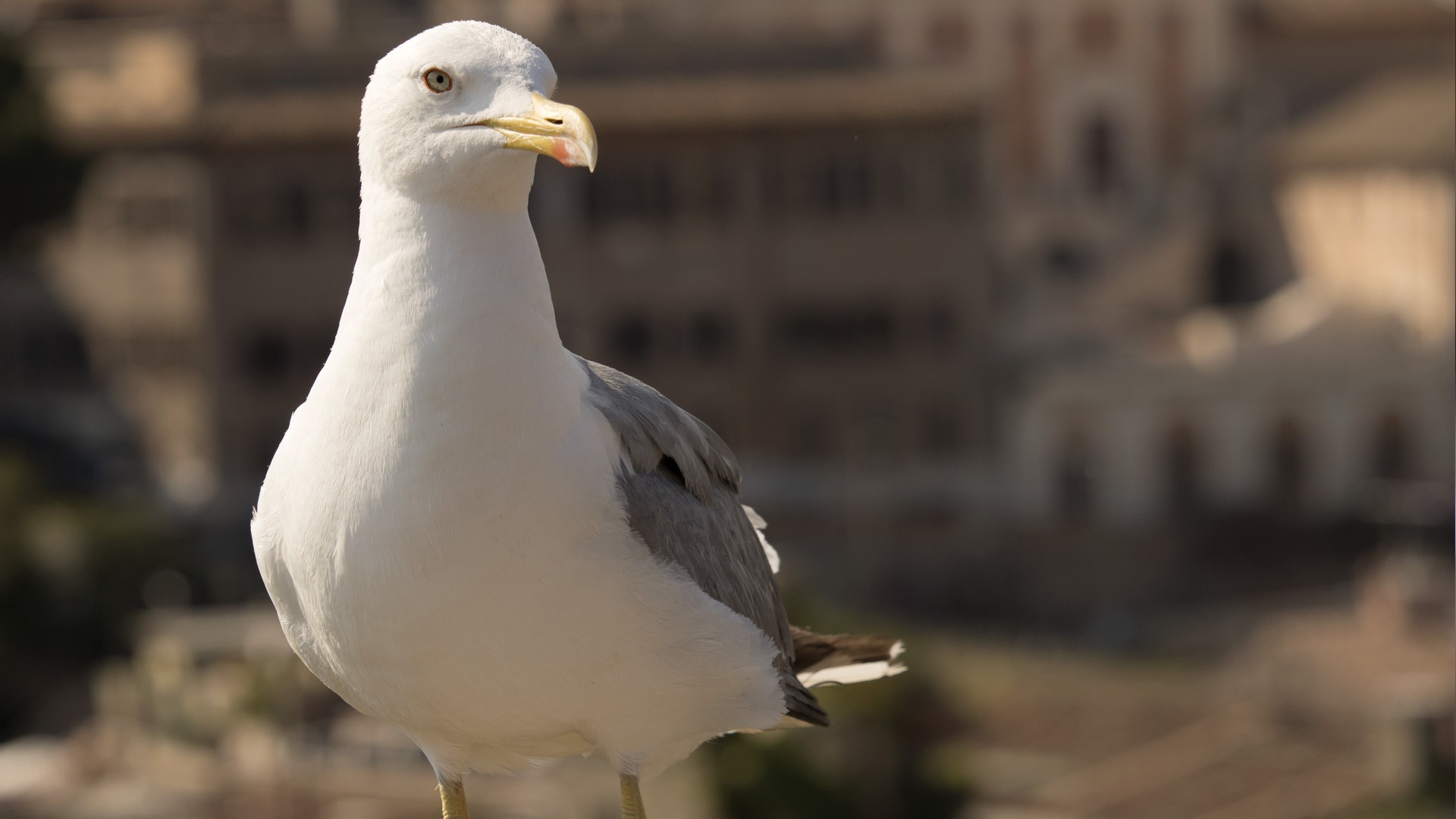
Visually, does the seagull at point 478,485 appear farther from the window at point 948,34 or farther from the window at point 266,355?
the window at point 948,34

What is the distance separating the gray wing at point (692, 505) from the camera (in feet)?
10.9

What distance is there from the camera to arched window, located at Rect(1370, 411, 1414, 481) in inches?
1515

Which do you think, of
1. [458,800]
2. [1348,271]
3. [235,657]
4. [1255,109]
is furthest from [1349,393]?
[458,800]

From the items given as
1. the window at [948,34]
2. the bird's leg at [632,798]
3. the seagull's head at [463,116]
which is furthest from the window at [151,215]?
the seagull's head at [463,116]

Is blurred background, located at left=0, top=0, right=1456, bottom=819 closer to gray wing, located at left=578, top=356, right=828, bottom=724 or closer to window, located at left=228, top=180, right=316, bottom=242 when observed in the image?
window, located at left=228, top=180, right=316, bottom=242

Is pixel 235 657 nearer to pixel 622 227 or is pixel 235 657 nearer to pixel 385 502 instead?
pixel 622 227

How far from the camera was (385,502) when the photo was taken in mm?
3070

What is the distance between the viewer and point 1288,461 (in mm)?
38844

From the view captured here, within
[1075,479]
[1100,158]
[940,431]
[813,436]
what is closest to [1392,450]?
[1075,479]

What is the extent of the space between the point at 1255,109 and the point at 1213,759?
2242 centimetres

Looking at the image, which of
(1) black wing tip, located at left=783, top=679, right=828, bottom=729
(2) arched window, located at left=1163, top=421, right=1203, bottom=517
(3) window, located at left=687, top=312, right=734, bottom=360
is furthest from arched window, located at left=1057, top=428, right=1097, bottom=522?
(1) black wing tip, located at left=783, top=679, right=828, bottom=729

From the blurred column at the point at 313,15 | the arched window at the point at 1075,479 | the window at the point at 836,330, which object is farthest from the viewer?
the blurred column at the point at 313,15

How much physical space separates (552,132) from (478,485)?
427 millimetres

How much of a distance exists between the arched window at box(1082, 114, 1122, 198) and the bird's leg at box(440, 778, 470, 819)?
1818 inches
